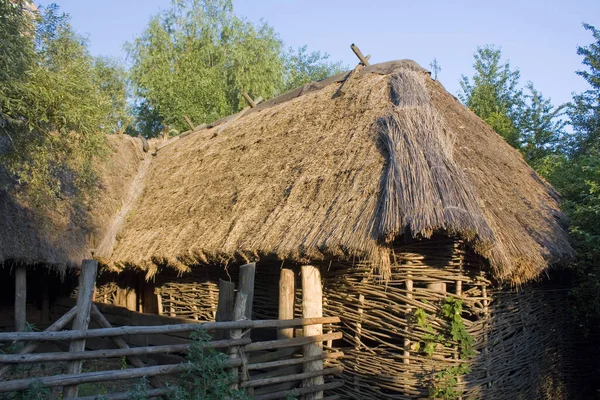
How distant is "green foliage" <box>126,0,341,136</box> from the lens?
21469 millimetres

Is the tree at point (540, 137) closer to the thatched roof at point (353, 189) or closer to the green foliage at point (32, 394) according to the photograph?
the thatched roof at point (353, 189)

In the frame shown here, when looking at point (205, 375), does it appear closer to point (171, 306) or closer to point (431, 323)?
point (431, 323)

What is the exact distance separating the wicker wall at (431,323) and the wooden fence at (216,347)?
14.1 inches

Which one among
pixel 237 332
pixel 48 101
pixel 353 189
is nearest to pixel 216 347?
pixel 237 332

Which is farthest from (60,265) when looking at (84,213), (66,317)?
(66,317)

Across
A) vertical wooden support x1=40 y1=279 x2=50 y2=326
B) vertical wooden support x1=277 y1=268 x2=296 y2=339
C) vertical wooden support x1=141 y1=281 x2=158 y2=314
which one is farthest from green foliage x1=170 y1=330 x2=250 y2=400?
vertical wooden support x1=40 y1=279 x2=50 y2=326

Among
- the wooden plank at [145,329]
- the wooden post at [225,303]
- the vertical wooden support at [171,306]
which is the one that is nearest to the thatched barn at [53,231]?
the vertical wooden support at [171,306]

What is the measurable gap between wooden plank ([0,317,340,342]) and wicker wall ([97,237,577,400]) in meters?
0.48

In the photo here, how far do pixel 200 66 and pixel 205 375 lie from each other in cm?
1835

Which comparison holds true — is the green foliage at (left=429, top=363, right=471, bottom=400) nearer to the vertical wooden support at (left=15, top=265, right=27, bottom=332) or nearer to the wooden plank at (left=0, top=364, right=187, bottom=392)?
the wooden plank at (left=0, top=364, right=187, bottom=392)

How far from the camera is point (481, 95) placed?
826 inches

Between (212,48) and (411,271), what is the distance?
59.0 ft

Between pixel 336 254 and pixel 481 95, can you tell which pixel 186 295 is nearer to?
pixel 336 254

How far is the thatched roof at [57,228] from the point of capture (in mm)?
9508
